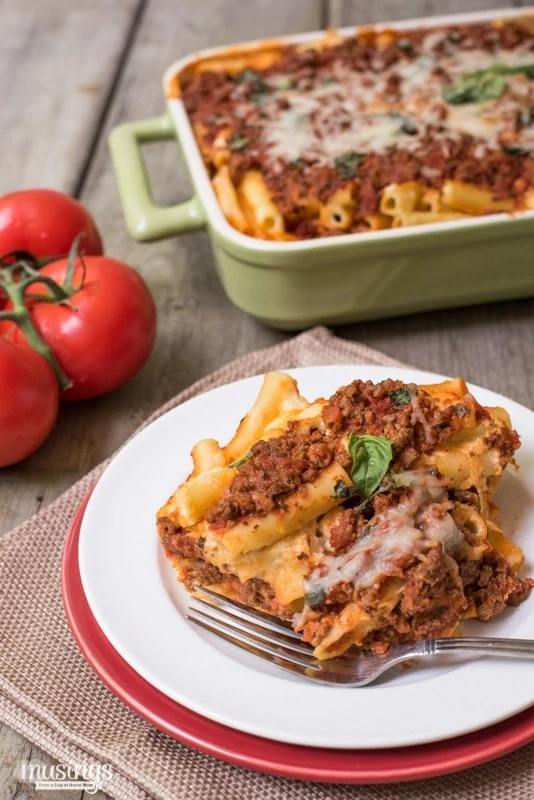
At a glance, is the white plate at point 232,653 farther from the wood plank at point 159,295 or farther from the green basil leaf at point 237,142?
the green basil leaf at point 237,142

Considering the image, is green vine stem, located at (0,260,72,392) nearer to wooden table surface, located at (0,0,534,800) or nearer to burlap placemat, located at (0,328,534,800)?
wooden table surface, located at (0,0,534,800)

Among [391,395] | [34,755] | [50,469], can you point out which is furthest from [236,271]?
[34,755]

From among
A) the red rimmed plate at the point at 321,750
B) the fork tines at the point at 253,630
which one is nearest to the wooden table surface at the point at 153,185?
the red rimmed plate at the point at 321,750

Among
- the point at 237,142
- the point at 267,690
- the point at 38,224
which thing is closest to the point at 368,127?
the point at 237,142

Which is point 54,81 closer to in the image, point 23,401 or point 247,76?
point 247,76

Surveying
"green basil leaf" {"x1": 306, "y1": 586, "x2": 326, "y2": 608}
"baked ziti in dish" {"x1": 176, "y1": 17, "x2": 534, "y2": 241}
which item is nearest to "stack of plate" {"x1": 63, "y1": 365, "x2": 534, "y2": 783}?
"green basil leaf" {"x1": 306, "y1": 586, "x2": 326, "y2": 608}

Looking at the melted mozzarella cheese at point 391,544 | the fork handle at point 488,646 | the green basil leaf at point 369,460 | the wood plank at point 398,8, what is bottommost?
the wood plank at point 398,8

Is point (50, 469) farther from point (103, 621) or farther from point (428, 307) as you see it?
point (428, 307)
